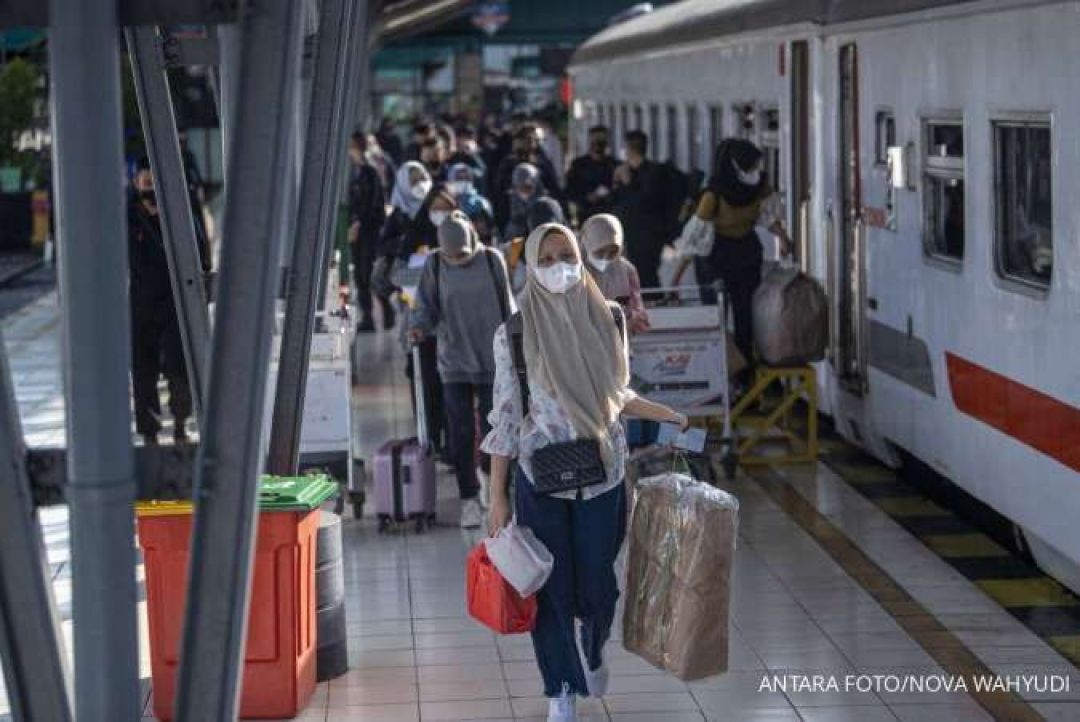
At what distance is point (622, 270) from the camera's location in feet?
36.7

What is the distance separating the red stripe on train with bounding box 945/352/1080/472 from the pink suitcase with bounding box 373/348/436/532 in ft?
8.49

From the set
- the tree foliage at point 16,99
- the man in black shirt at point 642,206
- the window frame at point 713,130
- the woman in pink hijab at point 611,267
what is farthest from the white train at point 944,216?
the tree foliage at point 16,99

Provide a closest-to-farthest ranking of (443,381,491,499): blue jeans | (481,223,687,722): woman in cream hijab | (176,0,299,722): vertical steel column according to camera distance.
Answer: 1. (176,0,299,722): vertical steel column
2. (481,223,687,722): woman in cream hijab
3. (443,381,491,499): blue jeans

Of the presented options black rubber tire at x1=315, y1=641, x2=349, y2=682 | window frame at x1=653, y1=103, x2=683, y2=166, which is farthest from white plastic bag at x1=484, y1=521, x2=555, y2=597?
window frame at x1=653, y1=103, x2=683, y2=166

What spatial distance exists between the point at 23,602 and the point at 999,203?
583 cm

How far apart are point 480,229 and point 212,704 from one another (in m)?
9.13

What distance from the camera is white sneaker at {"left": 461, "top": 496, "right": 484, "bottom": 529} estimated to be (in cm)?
A: 1126

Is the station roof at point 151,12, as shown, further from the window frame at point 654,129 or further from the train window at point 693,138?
the window frame at point 654,129

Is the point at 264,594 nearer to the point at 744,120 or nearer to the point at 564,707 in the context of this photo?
the point at 564,707

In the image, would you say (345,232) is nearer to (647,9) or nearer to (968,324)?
(968,324)

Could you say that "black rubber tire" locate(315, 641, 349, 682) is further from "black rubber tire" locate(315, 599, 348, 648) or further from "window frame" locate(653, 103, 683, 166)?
"window frame" locate(653, 103, 683, 166)

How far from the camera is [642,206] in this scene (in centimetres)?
1734

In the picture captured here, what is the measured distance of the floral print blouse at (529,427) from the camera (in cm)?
739

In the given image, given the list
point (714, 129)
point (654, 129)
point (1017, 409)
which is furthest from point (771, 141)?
point (654, 129)
